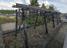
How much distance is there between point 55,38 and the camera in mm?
4316

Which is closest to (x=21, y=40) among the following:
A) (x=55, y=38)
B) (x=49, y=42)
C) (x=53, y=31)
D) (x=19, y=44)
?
(x=19, y=44)

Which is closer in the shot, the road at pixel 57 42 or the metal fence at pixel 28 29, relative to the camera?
the metal fence at pixel 28 29

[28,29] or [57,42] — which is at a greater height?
[28,29]

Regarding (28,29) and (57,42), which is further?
(57,42)

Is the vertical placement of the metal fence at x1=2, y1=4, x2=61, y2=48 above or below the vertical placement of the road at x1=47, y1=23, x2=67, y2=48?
above

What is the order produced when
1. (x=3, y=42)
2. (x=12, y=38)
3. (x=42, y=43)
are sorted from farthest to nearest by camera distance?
(x=42, y=43) < (x=12, y=38) < (x=3, y=42)

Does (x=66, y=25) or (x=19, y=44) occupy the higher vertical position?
(x=66, y=25)

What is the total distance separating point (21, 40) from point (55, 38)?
129cm

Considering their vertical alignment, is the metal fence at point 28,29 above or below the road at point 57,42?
above

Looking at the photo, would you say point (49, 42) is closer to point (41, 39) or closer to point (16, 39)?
point (41, 39)

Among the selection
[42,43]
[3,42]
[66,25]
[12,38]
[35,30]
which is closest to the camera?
[3,42]

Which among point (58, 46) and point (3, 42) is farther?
point (58, 46)

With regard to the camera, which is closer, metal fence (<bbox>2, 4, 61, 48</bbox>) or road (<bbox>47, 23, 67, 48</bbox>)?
metal fence (<bbox>2, 4, 61, 48</bbox>)

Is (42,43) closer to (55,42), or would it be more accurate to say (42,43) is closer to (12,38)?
(55,42)
